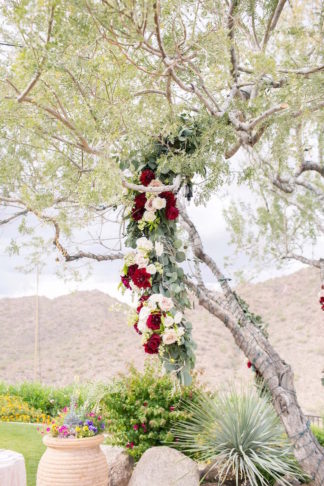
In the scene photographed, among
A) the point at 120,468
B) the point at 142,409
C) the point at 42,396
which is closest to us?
the point at 120,468

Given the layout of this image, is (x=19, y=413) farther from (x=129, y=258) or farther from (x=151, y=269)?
(x=151, y=269)

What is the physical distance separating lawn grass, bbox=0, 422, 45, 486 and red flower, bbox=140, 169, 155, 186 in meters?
3.89

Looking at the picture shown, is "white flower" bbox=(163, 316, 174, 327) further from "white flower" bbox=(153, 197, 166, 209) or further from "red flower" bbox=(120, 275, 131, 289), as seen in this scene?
"white flower" bbox=(153, 197, 166, 209)

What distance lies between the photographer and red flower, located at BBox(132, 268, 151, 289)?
522 cm

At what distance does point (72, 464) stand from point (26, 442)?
125 inches

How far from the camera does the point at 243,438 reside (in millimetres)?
5973

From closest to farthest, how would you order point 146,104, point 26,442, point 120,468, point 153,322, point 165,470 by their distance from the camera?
point 153,322 < point 146,104 < point 165,470 < point 120,468 < point 26,442

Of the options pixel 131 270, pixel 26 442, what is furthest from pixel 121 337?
pixel 131 270

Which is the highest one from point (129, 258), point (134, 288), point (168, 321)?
point (129, 258)

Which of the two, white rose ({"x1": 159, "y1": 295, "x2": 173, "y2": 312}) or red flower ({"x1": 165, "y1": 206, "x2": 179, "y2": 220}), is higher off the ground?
red flower ({"x1": 165, "y1": 206, "x2": 179, "y2": 220})

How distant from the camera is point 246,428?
5.99 m

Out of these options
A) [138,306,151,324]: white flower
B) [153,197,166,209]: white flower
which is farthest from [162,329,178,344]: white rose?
[153,197,166,209]: white flower

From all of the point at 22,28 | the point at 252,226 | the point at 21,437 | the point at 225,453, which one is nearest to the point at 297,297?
the point at 252,226

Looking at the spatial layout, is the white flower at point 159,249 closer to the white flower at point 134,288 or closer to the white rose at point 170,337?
the white flower at point 134,288
